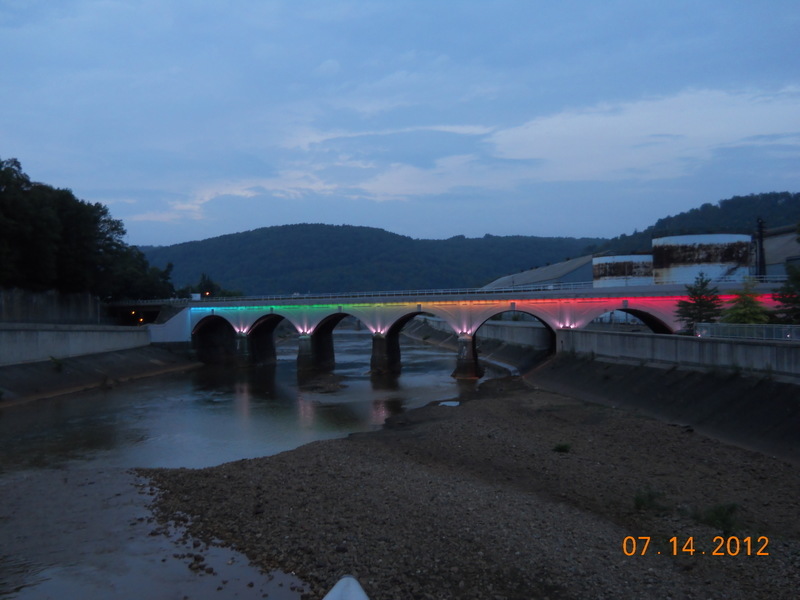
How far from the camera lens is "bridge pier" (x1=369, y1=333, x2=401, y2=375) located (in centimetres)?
4931

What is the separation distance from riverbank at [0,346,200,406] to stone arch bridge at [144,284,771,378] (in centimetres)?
622

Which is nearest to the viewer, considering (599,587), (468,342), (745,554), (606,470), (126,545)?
(599,587)

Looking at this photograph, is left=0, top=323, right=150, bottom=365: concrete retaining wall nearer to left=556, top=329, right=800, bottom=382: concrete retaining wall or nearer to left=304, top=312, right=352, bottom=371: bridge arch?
left=304, top=312, right=352, bottom=371: bridge arch

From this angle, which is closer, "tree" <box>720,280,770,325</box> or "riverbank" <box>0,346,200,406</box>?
"tree" <box>720,280,770,325</box>

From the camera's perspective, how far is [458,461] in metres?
19.5

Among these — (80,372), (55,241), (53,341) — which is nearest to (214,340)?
(55,241)

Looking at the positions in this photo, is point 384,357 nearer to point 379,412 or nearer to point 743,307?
point 379,412

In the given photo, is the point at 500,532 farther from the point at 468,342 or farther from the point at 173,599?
the point at 468,342

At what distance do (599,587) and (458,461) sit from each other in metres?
9.33

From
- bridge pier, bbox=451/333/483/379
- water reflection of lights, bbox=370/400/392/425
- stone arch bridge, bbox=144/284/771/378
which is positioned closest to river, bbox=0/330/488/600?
water reflection of lights, bbox=370/400/392/425

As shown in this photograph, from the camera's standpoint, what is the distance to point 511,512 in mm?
13812

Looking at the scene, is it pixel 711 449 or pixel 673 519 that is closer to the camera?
pixel 673 519

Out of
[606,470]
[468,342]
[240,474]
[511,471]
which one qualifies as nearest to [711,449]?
[606,470]
